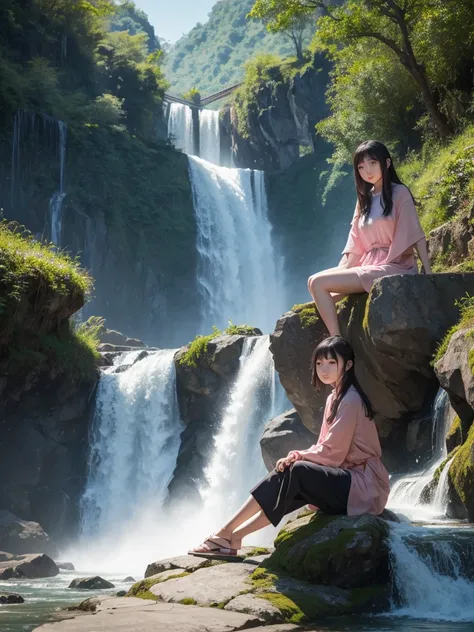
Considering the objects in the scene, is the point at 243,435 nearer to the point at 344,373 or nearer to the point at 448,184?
the point at 448,184

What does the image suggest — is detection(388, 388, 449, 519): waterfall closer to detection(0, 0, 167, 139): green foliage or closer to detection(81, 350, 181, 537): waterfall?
detection(81, 350, 181, 537): waterfall

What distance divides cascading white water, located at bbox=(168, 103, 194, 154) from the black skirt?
43.7 m

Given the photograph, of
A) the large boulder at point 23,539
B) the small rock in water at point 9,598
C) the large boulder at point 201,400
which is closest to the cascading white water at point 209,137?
the large boulder at point 201,400

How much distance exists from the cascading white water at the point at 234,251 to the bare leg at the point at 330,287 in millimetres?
27452

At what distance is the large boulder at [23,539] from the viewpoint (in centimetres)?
1670

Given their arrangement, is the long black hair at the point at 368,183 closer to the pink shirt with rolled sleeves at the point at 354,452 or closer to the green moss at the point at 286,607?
the pink shirt with rolled sleeves at the point at 354,452

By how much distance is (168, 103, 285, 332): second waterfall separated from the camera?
37.0 m

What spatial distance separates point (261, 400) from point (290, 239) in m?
23.2

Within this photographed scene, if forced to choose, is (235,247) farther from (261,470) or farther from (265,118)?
(261,470)

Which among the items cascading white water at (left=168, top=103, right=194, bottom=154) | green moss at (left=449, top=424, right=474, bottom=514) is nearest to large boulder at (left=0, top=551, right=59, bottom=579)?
green moss at (left=449, top=424, right=474, bottom=514)

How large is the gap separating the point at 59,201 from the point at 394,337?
28.1 m

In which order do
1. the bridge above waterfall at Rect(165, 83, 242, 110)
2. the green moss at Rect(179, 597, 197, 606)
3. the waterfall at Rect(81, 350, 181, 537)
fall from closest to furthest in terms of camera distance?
the green moss at Rect(179, 597, 197, 606)
the waterfall at Rect(81, 350, 181, 537)
the bridge above waterfall at Rect(165, 83, 242, 110)

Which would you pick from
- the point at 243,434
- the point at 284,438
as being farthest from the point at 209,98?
the point at 284,438

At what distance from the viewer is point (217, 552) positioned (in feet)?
20.4
